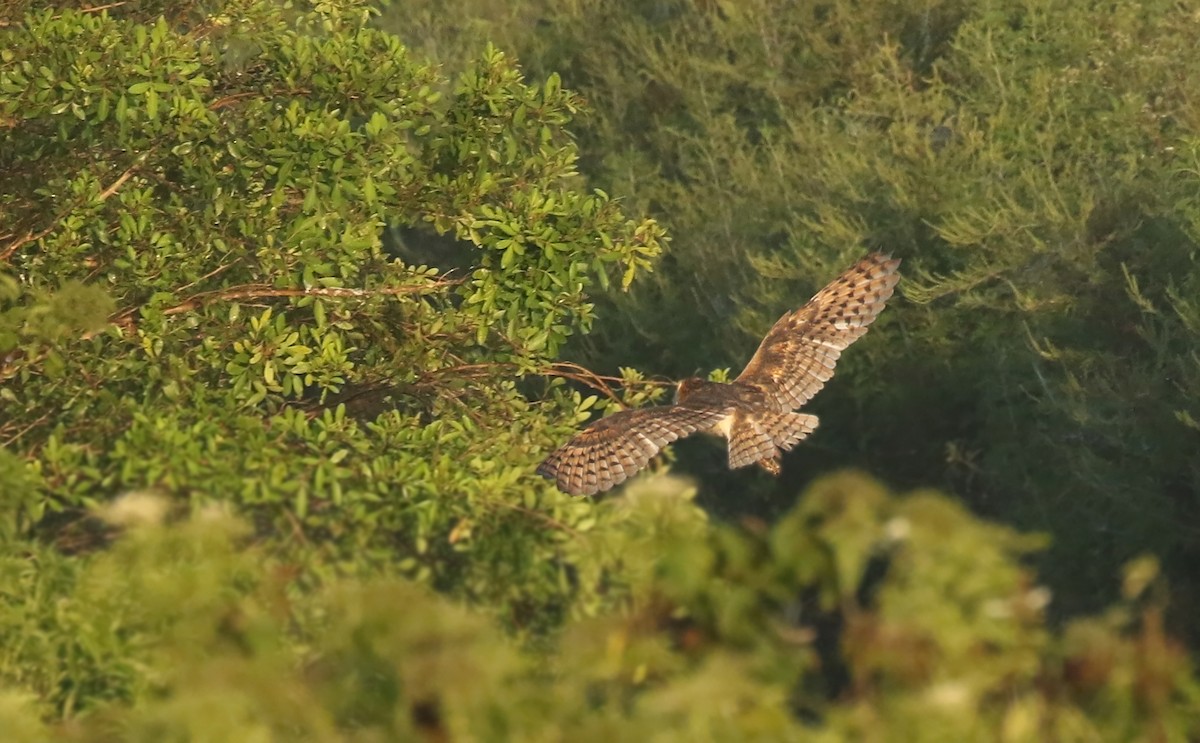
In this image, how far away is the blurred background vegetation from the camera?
4793 mm

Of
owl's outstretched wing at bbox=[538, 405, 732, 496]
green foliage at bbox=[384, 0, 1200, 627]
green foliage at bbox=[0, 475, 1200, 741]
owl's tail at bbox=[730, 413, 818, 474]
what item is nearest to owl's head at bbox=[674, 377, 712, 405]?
owl's tail at bbox=[730, 413, 818, 474]

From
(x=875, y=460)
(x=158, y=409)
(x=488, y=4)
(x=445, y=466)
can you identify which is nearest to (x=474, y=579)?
(x=445, y=466)

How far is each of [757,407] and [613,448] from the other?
138 centimetres

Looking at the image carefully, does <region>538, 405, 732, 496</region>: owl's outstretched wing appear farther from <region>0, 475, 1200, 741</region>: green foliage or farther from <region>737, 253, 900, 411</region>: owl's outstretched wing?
<region>0, 475, 1200, 741</region>: green foliage

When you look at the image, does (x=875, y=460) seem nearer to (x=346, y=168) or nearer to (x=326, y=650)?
(x=346, y=168)

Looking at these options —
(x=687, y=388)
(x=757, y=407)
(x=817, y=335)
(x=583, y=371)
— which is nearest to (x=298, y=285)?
(x=583, y=371)

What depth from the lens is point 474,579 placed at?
9914 millimetres

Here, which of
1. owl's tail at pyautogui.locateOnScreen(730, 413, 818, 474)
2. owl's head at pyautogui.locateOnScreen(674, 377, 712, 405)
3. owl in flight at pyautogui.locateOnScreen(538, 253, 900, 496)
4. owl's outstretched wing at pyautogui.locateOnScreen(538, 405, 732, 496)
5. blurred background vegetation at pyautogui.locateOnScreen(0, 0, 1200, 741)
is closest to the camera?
blurred background vegetation at pyautogui.locateOnScreen(0, 0, 1200, 741)

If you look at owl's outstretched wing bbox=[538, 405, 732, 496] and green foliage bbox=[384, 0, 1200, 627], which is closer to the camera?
owl's outstretched wing bbox=[538, 405, 732, 496]

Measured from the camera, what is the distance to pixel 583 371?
34.5ft

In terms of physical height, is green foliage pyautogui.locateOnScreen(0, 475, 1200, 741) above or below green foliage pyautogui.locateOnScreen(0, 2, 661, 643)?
above

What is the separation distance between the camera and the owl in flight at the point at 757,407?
10.1m

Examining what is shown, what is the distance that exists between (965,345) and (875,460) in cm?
226

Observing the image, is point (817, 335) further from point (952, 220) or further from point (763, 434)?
point (952, 220)
